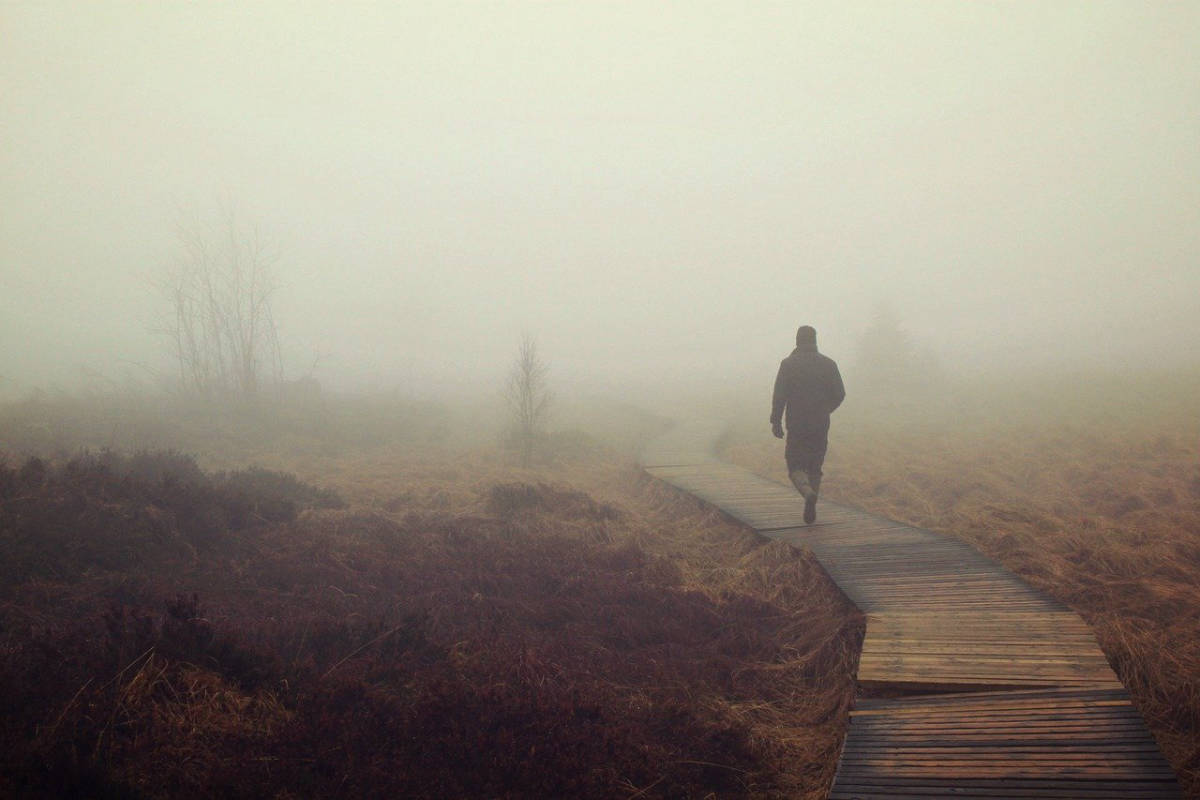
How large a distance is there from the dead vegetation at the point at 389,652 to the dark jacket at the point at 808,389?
80.4 inches

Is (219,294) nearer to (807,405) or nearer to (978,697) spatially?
(807,405)

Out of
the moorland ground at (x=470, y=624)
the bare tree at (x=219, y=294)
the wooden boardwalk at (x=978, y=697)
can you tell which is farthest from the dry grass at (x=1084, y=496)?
the bare tree at (x=219, y=294)

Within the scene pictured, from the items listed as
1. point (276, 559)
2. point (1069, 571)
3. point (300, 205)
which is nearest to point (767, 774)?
point (1069, 571)

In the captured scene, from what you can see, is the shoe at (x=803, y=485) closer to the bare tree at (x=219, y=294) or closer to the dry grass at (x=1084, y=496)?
the dry grass at (x=1084, y=496)

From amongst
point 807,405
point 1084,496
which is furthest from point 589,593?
point 1084,496

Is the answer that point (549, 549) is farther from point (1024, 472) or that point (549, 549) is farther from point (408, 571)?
point (1024, 472)

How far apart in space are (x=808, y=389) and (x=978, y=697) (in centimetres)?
488

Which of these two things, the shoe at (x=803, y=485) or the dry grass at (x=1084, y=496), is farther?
the shoe at (x=803, y=485)

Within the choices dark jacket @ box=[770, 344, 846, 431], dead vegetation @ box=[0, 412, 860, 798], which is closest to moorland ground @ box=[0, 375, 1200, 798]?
dead vegetation @ box=[0, 412, 860, 798]

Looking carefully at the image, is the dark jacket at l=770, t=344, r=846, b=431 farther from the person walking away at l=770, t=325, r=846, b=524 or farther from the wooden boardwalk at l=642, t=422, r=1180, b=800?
the wooden boardwalk at l=642, t=422, r=1180, b=800

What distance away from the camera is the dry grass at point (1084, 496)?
432cm

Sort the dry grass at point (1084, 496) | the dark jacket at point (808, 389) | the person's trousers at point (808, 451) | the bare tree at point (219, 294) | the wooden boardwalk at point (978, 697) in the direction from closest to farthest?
the wooden boardwalk at point (978, 697)
the dry grass at point (1084, 496)
the dark jacket at point (808, 389)
the person's trousers at point (808, 451)
the bare tree at point (219, 294)

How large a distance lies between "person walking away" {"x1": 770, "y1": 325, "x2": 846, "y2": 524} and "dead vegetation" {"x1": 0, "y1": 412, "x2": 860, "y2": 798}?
4.52 feet

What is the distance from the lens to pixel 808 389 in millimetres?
8094
